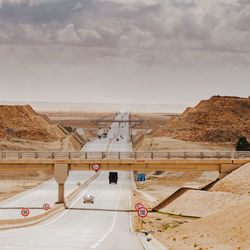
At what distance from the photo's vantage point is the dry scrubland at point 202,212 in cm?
3253

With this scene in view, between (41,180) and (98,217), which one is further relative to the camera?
(41,180)

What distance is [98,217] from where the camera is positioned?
61812mm

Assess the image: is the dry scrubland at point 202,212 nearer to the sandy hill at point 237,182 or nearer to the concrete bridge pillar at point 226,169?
the sandy hill at point 237,182

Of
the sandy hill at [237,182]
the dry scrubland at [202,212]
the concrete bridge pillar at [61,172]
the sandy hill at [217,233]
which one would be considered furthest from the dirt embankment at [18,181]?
the sandy hill at [217,233]

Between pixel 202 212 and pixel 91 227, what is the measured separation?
15989 millimetres

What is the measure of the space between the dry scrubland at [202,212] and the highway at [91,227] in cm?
272

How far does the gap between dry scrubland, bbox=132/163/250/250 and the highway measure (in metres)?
2.72

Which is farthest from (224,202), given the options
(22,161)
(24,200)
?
(24,200)

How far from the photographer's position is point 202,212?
200 feet

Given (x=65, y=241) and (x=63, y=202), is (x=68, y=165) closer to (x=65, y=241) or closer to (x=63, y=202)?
(x=63, y=202)

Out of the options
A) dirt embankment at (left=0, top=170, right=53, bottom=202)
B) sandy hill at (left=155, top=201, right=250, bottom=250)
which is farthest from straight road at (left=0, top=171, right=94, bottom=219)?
sandy hill at (left=155, top=201, right=250, bottom=250)

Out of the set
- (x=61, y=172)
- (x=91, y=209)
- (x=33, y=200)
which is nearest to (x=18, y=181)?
(x=33, y=200)

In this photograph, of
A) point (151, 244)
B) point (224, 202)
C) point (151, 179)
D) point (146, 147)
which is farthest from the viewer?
point (146, 147)

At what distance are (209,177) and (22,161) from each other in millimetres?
51366
